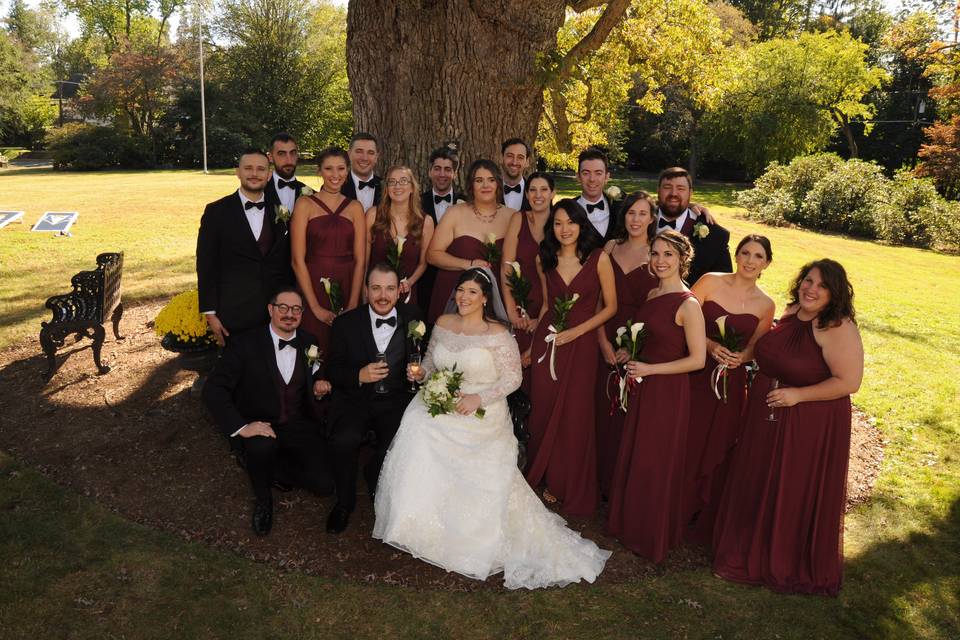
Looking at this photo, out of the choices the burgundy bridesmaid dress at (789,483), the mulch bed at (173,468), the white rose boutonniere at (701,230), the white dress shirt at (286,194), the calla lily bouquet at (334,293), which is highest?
the white dress shirt at (286,194)

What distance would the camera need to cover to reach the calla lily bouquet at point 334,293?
5.84 metres

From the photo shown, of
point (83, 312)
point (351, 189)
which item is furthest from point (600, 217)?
point (83, 312)

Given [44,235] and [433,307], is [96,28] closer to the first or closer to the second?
[44,235]

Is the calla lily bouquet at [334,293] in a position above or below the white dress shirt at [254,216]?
below

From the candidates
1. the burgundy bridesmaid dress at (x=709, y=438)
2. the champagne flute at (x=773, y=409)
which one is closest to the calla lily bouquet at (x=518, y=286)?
the burgundy bridesmaid dress at (x=709, y=438)

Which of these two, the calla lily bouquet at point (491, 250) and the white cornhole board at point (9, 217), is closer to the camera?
the calla lily bouquet at point (491, 250)

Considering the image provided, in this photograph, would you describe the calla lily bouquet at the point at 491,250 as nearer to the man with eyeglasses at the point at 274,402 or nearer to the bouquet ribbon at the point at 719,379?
the man with eyeglasses at the point at 274,402

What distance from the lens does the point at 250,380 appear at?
5.38 meters

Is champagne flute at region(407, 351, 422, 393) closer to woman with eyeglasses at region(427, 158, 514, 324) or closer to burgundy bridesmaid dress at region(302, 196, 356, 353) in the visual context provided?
burgundy bridesmaid dress at region(302, 196, 356, 353)

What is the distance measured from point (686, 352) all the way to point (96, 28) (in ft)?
261

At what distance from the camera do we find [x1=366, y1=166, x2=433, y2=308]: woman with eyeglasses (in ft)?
19.7

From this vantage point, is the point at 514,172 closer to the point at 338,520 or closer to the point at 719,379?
the point at 719,379

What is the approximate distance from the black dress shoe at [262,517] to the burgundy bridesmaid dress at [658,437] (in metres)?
2.72

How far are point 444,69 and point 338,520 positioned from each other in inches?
195
